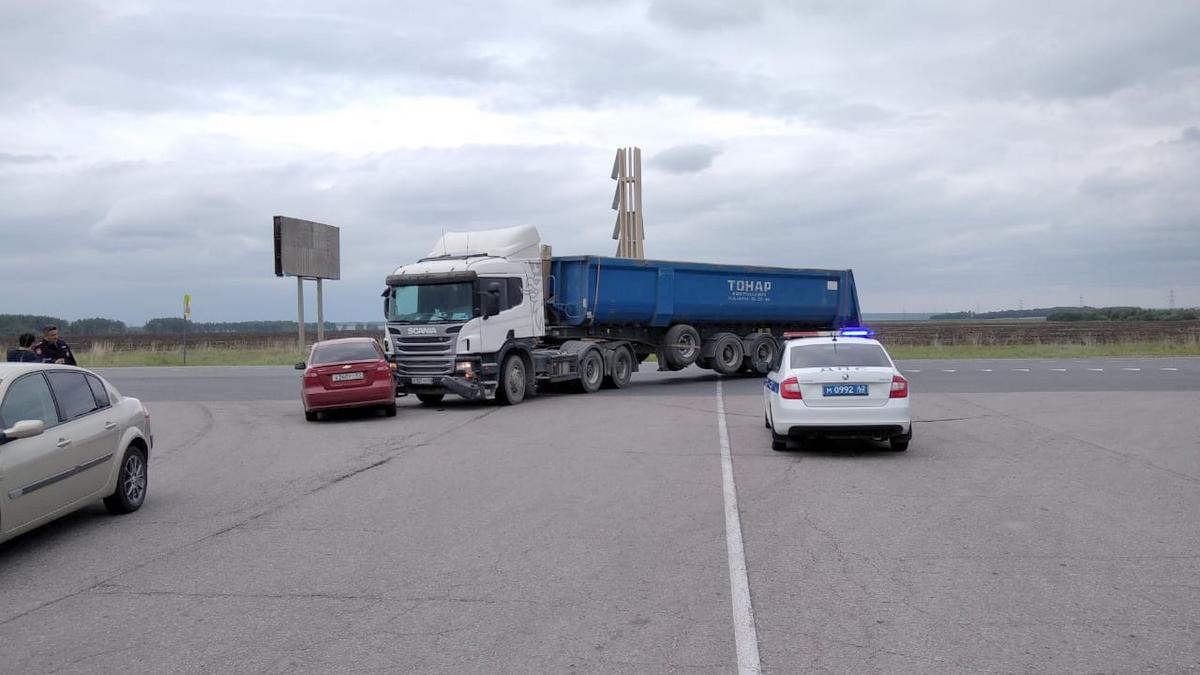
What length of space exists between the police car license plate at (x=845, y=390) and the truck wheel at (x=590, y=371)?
11085mm

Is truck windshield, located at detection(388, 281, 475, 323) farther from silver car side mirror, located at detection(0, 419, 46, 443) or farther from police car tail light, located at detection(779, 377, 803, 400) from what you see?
silver car side mirror, located at detection(0, 419, 46, 443)

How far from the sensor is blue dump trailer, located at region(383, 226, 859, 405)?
20516 mm

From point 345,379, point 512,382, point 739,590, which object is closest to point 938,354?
point 512,382

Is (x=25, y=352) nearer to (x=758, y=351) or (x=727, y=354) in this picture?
(x=727, y=354)

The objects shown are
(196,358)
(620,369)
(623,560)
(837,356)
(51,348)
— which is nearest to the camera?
(623,560)

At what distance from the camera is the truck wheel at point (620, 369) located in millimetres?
25109

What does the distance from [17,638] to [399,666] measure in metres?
2.27

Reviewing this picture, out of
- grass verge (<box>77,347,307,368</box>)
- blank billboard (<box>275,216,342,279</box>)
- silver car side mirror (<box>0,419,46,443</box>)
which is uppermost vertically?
blank billboard (<box>275,216,342,279</box>)

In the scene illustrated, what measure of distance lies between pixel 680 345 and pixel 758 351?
3.13 meters

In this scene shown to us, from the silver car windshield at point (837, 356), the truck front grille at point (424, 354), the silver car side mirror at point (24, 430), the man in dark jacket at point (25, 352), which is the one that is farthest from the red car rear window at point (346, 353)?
the silver car side mirror at point (24, 430)

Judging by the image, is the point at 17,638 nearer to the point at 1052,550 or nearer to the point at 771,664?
the point at 771,664

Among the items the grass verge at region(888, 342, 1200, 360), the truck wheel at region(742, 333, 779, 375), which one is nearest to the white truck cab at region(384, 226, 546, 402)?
the truck wheel at region(742, 333, 779, 375)

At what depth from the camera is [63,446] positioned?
8352 millimetres

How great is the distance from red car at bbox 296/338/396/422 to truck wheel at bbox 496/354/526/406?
2.62m
